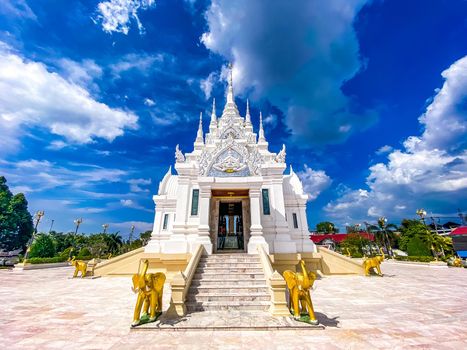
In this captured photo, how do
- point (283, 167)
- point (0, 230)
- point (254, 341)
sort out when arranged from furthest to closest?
1. point (0, 230)
2. point (283, 167)
3. point (254, 341)

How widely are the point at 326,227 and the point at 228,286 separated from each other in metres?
72.7

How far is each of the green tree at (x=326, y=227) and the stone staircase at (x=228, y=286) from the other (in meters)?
68.9

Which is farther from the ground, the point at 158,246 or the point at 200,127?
the point at 200,127

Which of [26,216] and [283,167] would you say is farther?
[26,216]

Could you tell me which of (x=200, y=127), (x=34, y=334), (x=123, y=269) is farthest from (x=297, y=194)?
(x=34, y=334)

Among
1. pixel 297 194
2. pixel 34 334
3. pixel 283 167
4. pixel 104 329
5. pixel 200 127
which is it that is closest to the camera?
pixel 34 334

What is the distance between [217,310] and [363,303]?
495 cm

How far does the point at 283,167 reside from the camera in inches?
534

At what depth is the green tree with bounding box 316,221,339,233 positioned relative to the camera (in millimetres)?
68250

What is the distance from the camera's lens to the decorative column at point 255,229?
32.5 feet

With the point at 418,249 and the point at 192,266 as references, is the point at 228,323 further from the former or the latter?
the point at 418,249

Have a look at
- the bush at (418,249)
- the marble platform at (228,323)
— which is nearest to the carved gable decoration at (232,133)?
the marble platform at (228,323)

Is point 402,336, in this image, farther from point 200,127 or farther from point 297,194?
point 200,127

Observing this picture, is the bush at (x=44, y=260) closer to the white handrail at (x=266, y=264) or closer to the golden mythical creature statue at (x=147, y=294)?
the golden mythical creature statue at (x=147, y=294)
